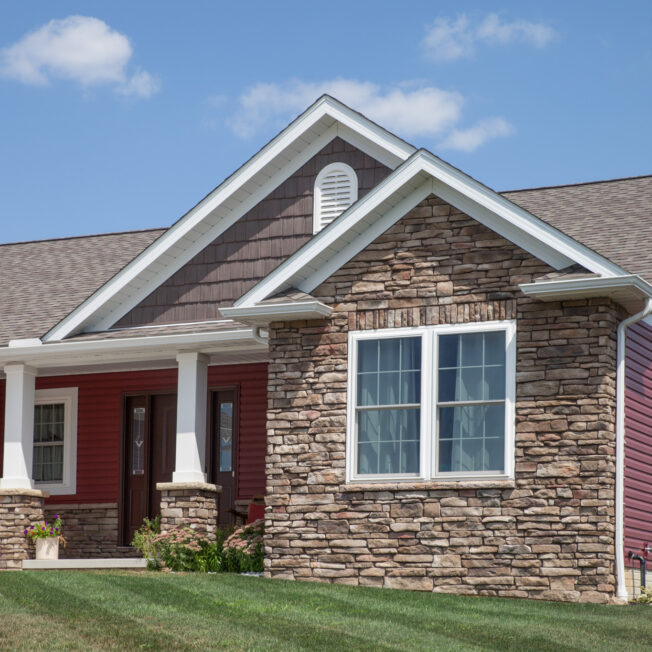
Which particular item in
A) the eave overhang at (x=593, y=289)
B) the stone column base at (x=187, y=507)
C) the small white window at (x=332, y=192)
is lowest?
the stone column base at (x=187, y=507)

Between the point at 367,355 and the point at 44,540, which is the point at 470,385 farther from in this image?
the point at 44,540

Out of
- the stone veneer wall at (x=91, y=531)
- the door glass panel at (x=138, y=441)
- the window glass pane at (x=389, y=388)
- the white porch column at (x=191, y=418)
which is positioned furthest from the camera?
the door glass panel at (x=138, y=441)

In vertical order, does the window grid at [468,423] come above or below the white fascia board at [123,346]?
below

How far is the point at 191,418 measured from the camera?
15.8 metres

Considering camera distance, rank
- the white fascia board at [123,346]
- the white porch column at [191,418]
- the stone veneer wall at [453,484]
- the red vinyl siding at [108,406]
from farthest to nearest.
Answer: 1. the red vinyl siding at [108,406]
2. the white porch column at [191,418]
3. the white fascia board at [123,346]
4. the stone veneer wall at [453,484]

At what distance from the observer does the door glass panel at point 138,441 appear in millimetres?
18312

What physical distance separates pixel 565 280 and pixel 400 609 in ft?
12.8

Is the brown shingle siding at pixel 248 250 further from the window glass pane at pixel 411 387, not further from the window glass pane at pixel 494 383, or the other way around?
the window glass pane at pixel 494 383

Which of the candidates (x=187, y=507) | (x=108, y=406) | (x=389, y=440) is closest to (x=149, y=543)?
(x=187, y=507)

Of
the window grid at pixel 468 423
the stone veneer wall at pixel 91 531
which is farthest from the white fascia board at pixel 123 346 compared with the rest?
the window grid at pixel 468 423

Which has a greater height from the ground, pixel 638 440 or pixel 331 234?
pixel 331 234

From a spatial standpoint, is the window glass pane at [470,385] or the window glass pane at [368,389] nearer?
the window glass pane at [470,385]

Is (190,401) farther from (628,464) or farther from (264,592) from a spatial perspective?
→ (628,464)

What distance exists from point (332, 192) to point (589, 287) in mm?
4868
